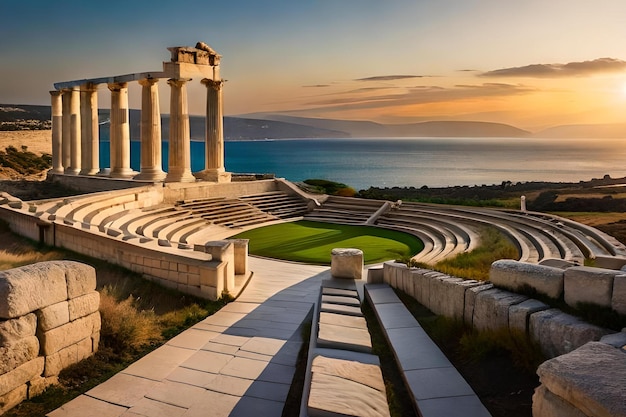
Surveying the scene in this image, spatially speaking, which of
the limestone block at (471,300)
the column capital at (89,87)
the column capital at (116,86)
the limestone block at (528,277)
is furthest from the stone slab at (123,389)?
the column capital at (89,87)

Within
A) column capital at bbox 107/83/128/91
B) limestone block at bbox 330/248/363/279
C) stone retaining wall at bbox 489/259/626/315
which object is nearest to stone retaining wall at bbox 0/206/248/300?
limestone block at bbox 330/248/363/279

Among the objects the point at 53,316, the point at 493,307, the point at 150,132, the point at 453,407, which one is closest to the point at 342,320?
the point at 493,307

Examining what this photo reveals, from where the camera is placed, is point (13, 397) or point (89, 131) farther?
point (89, 131)

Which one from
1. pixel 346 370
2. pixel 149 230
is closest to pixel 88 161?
pixel 149 230

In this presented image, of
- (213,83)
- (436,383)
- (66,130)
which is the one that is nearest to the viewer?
(436,383)

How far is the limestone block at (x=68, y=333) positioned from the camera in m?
6.64

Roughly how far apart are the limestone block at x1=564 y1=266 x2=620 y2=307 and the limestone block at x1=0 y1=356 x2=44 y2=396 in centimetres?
654

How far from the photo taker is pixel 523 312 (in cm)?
608

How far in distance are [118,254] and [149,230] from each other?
7130mm

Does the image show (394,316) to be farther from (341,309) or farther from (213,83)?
(213,83)

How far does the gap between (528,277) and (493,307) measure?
0.60 meters

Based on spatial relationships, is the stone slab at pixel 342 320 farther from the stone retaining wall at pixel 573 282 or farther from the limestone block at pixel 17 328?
the limestone block at pixel 17 328

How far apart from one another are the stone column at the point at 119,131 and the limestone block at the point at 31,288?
24892 mm

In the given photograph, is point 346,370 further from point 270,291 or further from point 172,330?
point 270,291
